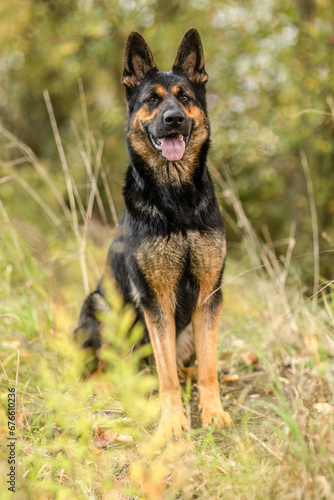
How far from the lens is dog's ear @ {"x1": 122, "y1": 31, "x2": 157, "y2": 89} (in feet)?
10.3

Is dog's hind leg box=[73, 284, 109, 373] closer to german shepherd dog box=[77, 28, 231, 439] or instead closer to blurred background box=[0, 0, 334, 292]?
german shepherd dog box=[77, 28, 231, 439]

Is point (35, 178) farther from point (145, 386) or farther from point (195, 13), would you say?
point (145, 386)

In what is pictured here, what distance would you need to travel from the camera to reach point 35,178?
11.6 m

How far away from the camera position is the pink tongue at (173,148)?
9.69 ft

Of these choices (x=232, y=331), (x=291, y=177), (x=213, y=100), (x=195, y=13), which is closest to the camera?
(x=232, y=331)

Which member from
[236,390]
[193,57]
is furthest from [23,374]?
[193,57]

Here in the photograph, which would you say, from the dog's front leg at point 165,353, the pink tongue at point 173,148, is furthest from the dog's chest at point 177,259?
the pink tongue at point 173,148

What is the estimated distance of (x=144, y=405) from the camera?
1.64 metres

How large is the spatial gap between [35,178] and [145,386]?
10876mm

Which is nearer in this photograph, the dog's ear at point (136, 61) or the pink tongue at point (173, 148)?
the pink tongue at point (173, 148)

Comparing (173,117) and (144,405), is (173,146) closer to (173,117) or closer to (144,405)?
(173,117)

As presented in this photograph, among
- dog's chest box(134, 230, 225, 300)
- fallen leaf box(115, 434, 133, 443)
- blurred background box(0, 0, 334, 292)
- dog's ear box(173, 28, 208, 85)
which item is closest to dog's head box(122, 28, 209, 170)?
dog's ear box(173, 28, 208, 85)

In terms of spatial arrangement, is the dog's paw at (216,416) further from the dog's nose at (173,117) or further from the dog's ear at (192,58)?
the dog's ear at (192,58)
